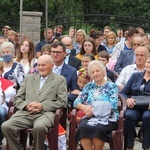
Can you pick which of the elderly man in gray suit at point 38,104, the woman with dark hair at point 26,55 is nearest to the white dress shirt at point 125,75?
the elderly man in gray suit at point 38,104

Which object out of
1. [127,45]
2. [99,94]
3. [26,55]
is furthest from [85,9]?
[99,94]

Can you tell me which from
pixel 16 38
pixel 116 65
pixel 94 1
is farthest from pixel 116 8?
pixel 116 65

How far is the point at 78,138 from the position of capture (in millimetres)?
7316

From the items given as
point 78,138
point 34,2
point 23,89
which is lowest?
point 78,138

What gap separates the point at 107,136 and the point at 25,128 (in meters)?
1.14

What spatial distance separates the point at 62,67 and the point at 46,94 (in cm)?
96

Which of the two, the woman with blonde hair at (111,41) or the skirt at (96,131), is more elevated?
the woman with blonde hair at (111,41)

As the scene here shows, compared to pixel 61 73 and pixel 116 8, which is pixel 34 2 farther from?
pixel 61 73

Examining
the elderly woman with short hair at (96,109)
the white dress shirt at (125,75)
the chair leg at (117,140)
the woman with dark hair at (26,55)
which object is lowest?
the chair leg at (117,140)

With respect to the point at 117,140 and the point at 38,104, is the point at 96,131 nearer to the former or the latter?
the point at 117,140

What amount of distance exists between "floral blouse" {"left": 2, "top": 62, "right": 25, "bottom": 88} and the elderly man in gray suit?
37.7 inches

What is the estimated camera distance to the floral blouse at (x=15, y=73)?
895cm

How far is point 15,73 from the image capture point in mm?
9023

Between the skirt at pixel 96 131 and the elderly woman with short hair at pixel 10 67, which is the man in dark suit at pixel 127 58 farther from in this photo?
the skirt at pixel 96 131
